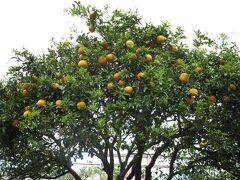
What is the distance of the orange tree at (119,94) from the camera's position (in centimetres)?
385

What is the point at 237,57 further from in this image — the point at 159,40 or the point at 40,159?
the point at 40,159

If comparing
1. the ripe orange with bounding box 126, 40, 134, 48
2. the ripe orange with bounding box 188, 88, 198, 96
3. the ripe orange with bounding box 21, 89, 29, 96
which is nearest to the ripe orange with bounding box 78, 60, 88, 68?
the ripe orange with bounding box 126, 40, 134, 48

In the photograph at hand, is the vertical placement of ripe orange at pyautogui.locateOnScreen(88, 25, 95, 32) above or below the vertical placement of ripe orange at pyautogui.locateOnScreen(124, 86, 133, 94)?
above

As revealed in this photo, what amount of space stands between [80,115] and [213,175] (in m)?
3.53

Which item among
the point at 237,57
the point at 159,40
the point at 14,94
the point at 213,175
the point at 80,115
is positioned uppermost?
the point at 159,40

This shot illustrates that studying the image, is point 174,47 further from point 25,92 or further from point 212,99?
point 25,92

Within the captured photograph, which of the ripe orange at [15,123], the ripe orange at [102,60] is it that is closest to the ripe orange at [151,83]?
the ripe orange at [102,60]

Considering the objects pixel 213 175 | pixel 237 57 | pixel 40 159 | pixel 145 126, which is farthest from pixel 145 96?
pixel 213 175

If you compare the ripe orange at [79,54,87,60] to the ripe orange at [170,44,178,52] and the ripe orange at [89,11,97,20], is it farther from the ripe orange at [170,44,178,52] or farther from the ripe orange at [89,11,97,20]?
the ripe orange at [170,44,178,52]

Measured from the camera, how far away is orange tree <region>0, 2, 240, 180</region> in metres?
3.85

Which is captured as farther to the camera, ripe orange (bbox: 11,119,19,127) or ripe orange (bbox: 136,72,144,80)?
ripe orange (bbox: 11,119,19,127)

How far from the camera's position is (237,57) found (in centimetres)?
437

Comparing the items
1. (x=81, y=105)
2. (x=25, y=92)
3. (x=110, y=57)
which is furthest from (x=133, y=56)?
(x=25, y=92)

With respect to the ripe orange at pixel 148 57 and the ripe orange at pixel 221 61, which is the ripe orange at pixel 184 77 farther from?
the ripe orange at pixel 221 61
